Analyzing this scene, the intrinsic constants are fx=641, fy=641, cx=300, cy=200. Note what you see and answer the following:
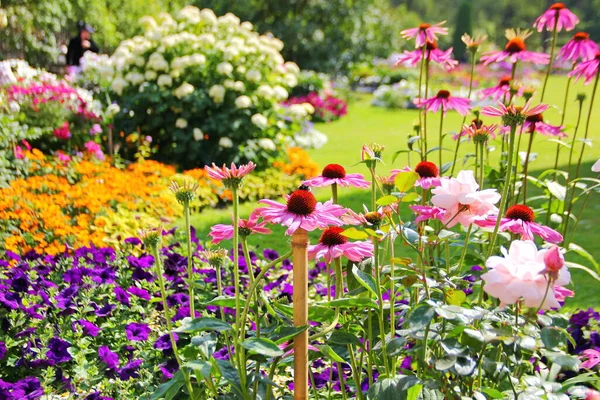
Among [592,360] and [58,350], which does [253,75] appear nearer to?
[58,350]

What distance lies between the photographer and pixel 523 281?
3.84ft

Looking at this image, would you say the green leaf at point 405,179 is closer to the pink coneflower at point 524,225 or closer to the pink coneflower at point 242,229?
the pink coneflower at point 524,225

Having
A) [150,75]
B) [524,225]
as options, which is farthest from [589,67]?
[150,75]

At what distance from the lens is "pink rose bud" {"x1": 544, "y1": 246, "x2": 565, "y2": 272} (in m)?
1.10

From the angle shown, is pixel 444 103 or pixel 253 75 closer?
pixel 444 103

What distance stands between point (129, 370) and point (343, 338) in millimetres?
787

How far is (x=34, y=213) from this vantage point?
363 cm

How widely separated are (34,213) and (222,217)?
4.81ft

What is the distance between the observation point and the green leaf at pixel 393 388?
135 cm

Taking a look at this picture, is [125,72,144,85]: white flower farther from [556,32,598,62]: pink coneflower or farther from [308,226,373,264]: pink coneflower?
[308,226,373,264]: pink coneflower

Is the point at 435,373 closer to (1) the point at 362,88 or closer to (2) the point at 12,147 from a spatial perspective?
(2) the point at 12,147

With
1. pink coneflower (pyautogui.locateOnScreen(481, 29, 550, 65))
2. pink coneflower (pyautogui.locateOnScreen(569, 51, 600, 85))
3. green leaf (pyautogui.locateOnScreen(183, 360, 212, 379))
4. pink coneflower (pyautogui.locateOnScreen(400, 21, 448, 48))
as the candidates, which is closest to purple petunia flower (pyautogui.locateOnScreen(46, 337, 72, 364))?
green leaf (pyautogui.locateOnScreen(183, 360, 212, 379))

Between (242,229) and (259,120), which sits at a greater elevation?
(242,229)

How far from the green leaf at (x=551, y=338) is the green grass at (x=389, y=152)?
0.77m
